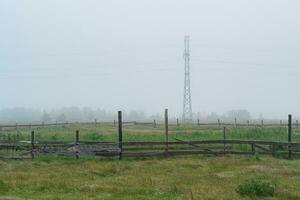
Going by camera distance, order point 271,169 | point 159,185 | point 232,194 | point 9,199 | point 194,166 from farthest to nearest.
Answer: point 194,166 < point 271,169 < point 159,185 < point 232,194 < point 9,199

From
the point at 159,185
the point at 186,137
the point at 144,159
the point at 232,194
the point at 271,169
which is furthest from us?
the point at 186,137

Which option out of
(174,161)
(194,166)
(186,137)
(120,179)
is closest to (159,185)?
(120,179)

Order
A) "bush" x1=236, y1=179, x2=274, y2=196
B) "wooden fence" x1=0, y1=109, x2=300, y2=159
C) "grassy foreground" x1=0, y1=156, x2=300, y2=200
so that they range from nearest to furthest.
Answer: "bush" x1=236, y1=179, x2=274, y2=196
"grassy foreground" x1=0, y1=156, x2=300, y2=200
"wooden fence" x1=0, y1=109, x2=300, y2=159

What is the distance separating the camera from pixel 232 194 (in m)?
15.4

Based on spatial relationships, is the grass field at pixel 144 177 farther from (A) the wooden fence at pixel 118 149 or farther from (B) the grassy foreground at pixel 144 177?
(A) the wooden fence at pixel 118 149

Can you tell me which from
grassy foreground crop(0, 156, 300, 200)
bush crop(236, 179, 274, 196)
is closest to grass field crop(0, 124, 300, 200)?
grassy foreground crop(0, 156, 300, 200)

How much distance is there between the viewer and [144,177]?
19422mm

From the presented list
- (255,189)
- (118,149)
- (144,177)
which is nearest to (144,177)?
(144,177)

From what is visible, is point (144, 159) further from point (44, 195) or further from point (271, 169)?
point (44, 195)

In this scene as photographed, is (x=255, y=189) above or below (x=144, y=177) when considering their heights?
above

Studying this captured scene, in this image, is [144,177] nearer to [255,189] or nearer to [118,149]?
[255,189]

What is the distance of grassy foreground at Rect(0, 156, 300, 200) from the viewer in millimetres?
15727

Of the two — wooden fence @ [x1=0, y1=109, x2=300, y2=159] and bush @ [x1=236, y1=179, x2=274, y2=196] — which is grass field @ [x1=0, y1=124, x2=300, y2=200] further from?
wooden fence @ [x1=0, y1=109, x2=300, y2=159]

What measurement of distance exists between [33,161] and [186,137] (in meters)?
→ 18.2
